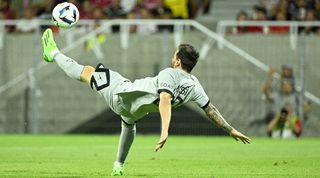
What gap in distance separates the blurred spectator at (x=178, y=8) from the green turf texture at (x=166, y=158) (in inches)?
228

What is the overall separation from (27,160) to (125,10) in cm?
1456

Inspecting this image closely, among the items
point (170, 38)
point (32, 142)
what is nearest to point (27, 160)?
point (32, 142)

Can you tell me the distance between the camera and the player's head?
12.1 m

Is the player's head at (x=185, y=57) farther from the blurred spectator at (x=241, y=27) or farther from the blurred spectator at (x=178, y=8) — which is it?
the blurred spectator at (x=178, y=8)

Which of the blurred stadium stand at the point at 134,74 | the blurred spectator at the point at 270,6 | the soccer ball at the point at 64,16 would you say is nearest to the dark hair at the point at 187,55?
the soccer ball at the point at 64,16

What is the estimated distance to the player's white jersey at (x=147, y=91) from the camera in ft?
39.5

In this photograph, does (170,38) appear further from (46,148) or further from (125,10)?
(46,148)

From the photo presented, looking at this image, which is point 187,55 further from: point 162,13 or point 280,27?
point 162,13

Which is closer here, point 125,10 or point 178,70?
point 178,70

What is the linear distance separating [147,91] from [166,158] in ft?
17.2

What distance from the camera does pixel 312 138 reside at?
85.0 ft

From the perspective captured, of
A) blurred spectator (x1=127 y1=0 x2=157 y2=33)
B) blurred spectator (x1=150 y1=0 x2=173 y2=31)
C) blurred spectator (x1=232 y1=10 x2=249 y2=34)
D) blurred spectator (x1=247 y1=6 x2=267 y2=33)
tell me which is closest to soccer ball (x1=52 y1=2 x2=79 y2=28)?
blurred spectator (x1=150 y1=0 x2=173 y2=31)

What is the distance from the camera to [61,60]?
41.5 feet

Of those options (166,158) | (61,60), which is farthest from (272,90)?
(61,60)
